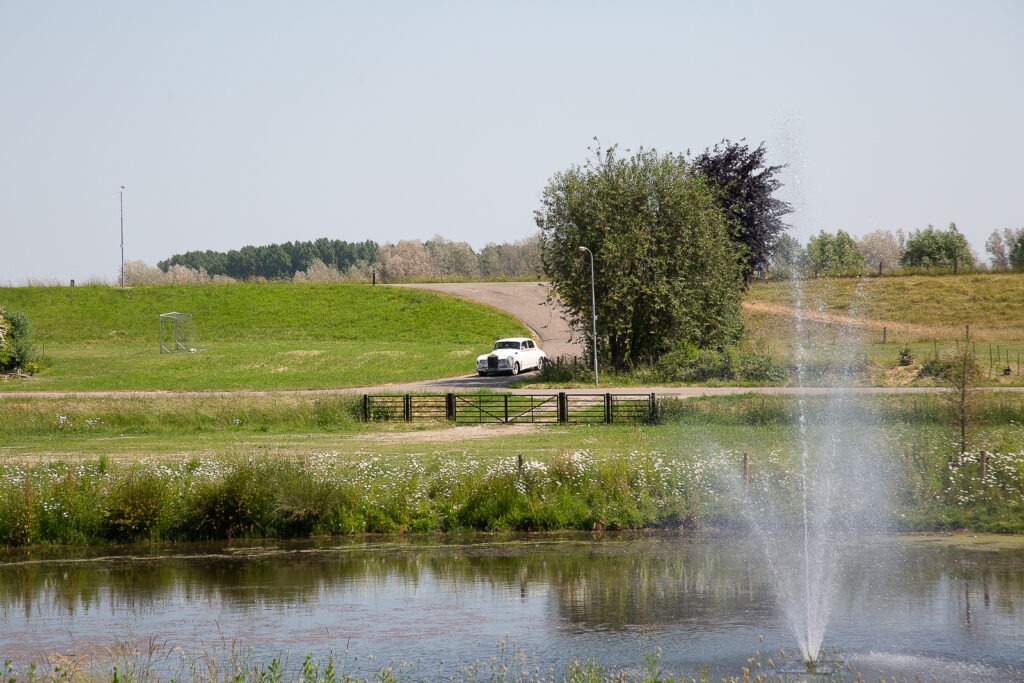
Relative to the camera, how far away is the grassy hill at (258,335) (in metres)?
58.3

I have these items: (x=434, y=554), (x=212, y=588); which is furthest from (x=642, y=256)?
(x=212, y=588)

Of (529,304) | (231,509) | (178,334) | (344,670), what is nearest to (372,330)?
(529,304)

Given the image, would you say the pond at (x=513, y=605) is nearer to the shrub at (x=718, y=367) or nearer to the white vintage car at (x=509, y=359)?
the shrub at (x=718, y=367)

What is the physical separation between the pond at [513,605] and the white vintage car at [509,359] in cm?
3426

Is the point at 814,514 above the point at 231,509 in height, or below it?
below

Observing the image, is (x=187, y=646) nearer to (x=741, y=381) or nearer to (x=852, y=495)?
(x=852, y=495)

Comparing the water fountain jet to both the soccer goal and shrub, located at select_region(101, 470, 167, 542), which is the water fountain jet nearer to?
shrub, located at select_region(101, 470, 167, 542)

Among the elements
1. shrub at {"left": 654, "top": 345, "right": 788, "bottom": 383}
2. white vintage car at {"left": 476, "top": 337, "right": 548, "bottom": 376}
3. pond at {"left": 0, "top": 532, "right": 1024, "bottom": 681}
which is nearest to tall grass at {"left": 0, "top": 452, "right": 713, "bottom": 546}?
pond at {"left": 0, "top": 532, "right": 1024, "bottom": 681}

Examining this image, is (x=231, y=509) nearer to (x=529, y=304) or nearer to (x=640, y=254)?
(x=640, y=254)

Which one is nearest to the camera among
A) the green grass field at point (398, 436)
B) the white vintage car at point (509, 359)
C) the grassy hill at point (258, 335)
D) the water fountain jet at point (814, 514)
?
the water fountain jet at point (814, 514)

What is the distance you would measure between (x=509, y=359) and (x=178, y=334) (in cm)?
3225

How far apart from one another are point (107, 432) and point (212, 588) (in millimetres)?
18973

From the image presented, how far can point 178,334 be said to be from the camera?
78000 mm

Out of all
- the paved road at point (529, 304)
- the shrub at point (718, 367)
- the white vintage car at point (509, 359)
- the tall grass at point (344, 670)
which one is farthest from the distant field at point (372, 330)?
the tall grass at point (344, 670)
